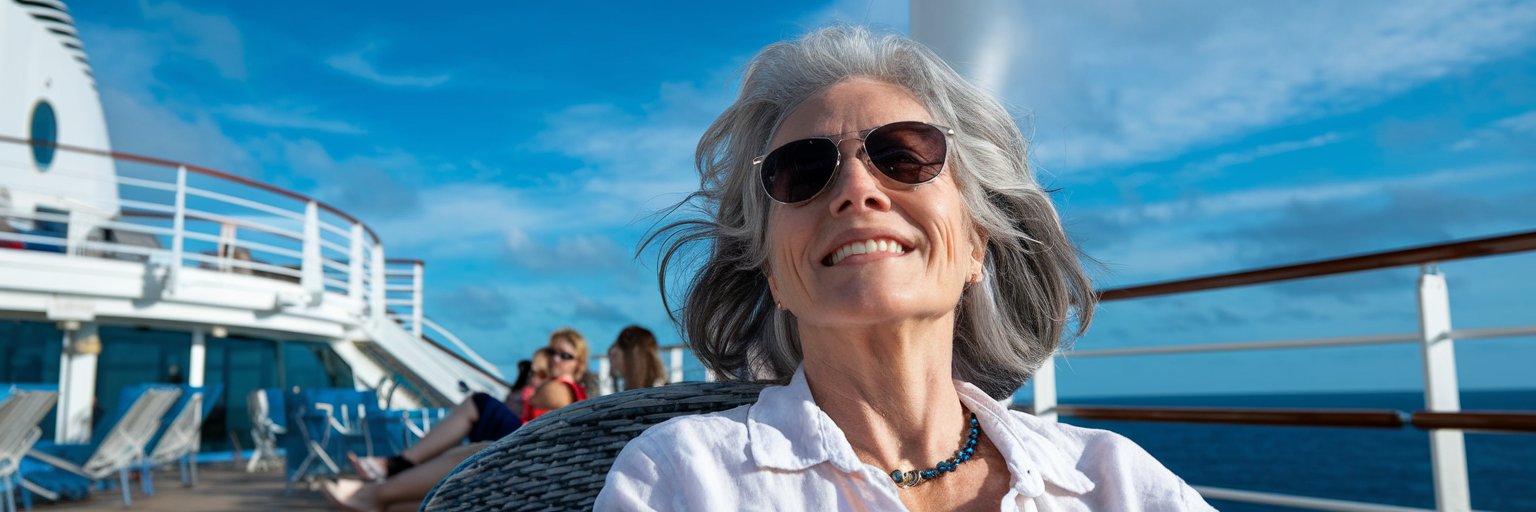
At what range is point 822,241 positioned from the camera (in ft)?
3.58

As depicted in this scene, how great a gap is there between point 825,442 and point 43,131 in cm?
1446

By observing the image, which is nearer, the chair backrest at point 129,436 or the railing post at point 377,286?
the chair backrest at point 129,436

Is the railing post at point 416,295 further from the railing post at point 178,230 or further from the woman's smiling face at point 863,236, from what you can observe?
the woman's smiling face at point 863,236

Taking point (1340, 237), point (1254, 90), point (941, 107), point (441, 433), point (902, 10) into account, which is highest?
point (1254, 90)

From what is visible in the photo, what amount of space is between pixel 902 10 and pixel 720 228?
6.16ft

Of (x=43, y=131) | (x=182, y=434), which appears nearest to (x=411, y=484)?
(x=182, y=434)

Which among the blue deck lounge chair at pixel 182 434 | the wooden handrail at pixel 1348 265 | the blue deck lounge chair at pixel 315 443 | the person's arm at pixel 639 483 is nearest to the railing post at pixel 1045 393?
the wooden handrail at pixel 1348 265

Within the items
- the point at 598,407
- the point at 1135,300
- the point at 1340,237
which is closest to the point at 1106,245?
the point at 598,407

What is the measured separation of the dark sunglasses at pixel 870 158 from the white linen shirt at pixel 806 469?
0.23 m

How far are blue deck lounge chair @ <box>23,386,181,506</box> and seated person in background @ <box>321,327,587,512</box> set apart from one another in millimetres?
3375

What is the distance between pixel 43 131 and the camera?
12305 mm

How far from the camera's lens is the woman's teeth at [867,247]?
42.1 inches

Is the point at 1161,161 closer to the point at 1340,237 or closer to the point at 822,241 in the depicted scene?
the point at 1340,237

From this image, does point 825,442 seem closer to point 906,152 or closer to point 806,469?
point 806,469
